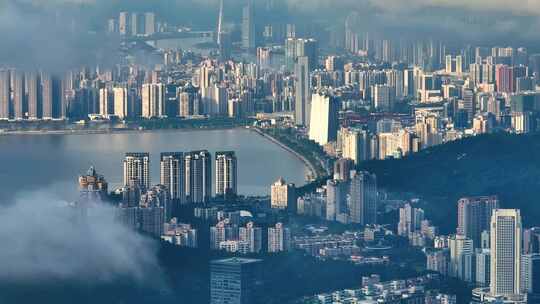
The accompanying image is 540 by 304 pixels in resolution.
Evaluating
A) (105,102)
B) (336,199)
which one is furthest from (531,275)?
(105,102)

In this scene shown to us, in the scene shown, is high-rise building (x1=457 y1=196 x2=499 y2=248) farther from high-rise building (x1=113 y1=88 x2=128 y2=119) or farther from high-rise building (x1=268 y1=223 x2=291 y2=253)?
high-rise building (x1=113 y1=88 x2=128 y2=119)

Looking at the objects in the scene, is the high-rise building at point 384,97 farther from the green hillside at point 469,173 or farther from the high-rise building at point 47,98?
the high-rise building at point 47,98

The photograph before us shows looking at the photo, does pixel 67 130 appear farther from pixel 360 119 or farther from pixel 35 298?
pixel 35 298

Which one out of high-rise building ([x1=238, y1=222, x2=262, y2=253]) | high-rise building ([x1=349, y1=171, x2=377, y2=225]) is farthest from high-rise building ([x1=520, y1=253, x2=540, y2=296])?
high-rise building ([x1=349, y1=171, x2=377, y2=225])

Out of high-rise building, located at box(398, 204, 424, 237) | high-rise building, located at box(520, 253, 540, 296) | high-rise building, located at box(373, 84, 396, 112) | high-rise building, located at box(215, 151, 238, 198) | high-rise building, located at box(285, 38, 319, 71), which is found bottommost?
high-rise building, located at box(520, 253, 540, 296)

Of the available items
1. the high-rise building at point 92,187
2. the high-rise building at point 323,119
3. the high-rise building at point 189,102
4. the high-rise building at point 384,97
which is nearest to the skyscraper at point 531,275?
the high-rise building at point 92,187

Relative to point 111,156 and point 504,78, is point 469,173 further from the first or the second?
point 504,78

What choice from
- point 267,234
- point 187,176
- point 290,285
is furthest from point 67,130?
point 290,285
